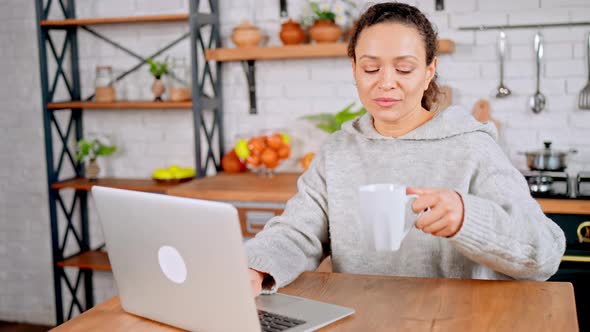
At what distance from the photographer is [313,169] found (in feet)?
6.37

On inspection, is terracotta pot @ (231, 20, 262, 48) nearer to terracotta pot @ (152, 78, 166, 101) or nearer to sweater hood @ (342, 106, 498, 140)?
terracotta pot @ (152, 78, 166, 101)

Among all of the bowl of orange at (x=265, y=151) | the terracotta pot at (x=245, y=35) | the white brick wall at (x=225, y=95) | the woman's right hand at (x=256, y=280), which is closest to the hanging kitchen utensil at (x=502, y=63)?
the white brick wall at (x=225, y=95)

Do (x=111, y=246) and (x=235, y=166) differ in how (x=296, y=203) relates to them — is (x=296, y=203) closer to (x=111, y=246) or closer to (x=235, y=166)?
(x=111, y=246)

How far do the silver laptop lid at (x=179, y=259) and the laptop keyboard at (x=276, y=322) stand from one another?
10cm

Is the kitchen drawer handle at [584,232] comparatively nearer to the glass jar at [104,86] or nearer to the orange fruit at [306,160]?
the orange fruit at [306,160]

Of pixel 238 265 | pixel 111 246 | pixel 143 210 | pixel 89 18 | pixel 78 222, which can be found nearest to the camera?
pixel 238 265

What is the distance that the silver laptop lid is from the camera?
3.80 ft

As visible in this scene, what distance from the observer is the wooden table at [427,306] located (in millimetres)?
1306

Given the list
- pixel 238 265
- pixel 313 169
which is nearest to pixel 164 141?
pixel 313 169

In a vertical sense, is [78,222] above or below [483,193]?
below

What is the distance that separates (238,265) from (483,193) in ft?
2.34

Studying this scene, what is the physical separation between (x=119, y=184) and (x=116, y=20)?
83 centimetres

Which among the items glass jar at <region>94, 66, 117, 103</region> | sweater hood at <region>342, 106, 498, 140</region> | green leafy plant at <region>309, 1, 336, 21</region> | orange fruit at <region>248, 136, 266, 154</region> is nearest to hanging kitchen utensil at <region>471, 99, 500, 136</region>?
green leafy plant at <region>309, 1, 336, 21</region>

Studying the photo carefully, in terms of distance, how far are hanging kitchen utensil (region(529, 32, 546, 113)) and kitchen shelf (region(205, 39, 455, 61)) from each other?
371 millimetres
